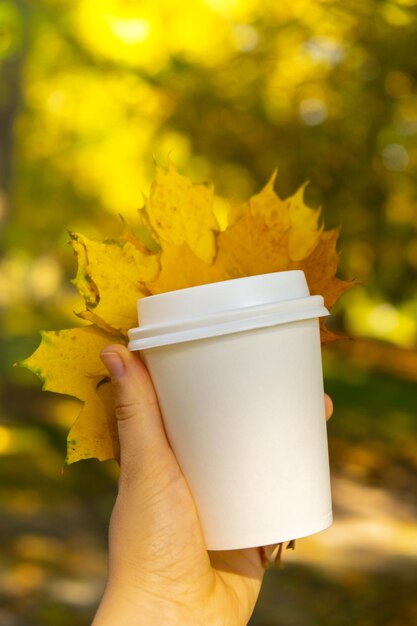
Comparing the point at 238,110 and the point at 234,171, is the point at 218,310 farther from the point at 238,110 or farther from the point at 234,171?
the point at 234,171

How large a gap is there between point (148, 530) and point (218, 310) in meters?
0.28

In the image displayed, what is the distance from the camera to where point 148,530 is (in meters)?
1.00

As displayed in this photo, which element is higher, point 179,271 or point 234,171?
point 179,271

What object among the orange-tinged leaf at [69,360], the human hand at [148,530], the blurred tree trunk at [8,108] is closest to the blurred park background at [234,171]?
the blurred tree trunk at [8,108]

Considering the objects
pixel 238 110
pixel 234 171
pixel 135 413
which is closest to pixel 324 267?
pixel 135 413

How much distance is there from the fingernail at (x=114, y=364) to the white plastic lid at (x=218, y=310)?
2 cm

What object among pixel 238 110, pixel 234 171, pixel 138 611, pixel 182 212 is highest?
pixel 182 212

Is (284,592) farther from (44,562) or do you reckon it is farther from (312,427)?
(312,427)

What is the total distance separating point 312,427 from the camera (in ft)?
3.33

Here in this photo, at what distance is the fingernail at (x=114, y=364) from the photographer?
37.0 inches

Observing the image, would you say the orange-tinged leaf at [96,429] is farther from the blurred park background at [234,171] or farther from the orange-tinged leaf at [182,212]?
the blurred park background at [234,171]

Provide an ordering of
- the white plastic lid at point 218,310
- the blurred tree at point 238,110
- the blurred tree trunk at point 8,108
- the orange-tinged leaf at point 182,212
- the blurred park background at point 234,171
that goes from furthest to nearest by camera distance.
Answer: the blurred tree at point 238,110
the blurred tree trunk at point 8,108
the blurred park background at point 234,171
the orange-tinged leaf at point 182,212
the white plastic lid at point 218,310

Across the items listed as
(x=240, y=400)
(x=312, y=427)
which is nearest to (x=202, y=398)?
(x=240, y=400)

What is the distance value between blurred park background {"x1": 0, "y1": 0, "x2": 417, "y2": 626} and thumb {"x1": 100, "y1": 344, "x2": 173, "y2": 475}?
117 inches
